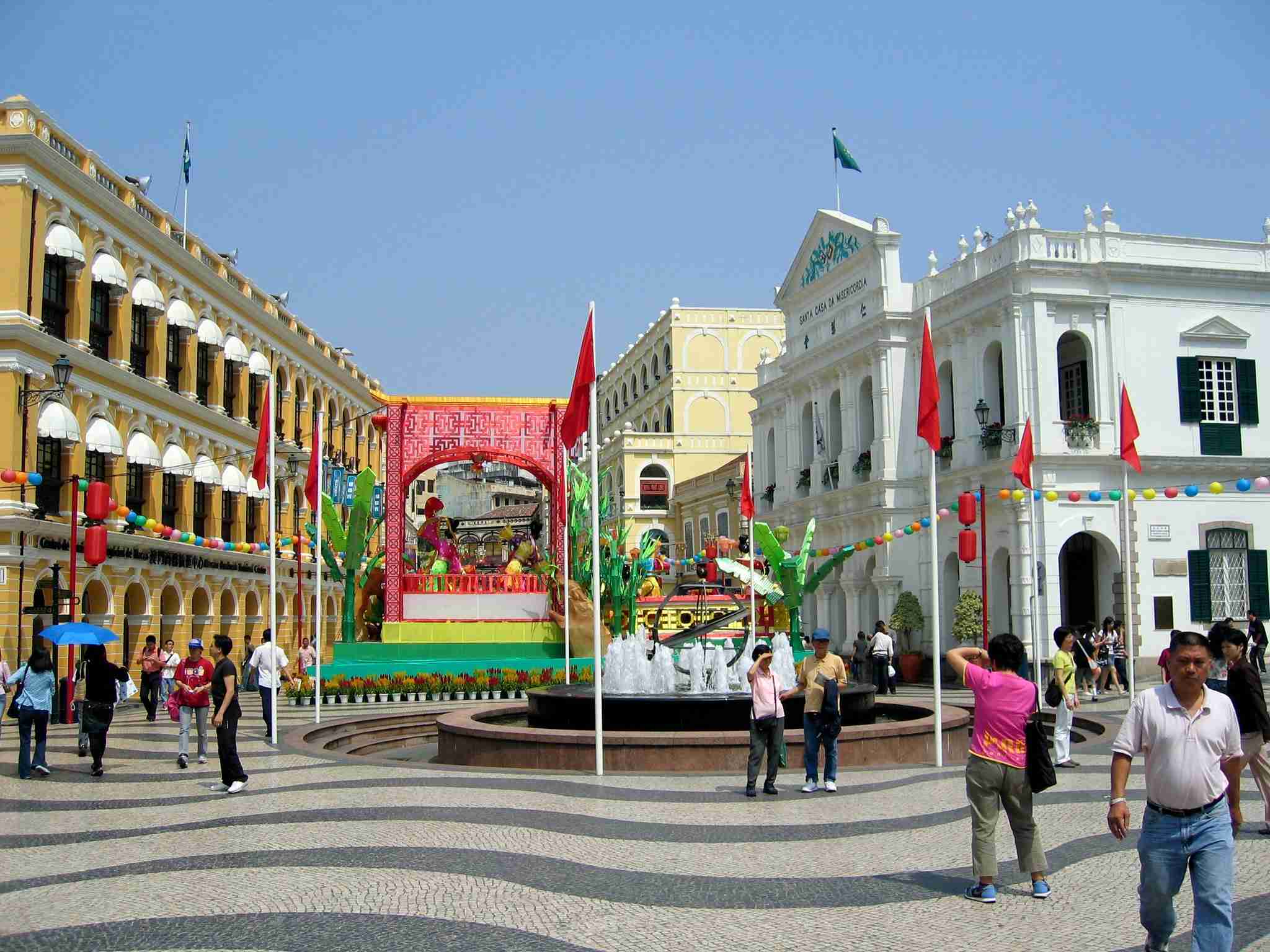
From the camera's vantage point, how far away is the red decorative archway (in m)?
31.2

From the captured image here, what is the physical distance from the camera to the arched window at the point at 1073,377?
3222cm

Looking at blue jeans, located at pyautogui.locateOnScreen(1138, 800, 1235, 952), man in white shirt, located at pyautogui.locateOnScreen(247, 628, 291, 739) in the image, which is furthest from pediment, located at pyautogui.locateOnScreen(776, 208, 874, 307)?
blue jeans, located at pyautogui.locateOnScreen(1138, 800, 1235, 952)

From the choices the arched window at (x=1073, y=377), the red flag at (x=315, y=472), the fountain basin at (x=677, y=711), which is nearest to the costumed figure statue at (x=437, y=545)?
the red flag at (x=315, y=472)

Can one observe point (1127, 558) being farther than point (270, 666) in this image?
Yes

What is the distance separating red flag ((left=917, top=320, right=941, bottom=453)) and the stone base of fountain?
3.75 metres

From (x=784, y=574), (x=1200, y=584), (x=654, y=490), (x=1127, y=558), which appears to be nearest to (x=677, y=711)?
(x=1127, y=558)

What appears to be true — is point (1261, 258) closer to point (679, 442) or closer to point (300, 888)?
point (300, 888)

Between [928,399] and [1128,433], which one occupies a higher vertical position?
[1128,433]

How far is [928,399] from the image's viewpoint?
55.3ft

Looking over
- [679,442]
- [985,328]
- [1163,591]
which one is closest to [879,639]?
[1163,591]

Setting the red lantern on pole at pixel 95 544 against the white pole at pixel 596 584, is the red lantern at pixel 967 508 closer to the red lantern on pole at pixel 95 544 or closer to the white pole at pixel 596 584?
the white pole at pixel 596 584

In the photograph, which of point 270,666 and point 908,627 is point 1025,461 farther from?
point 270,666

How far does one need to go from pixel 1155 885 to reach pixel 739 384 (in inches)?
2458

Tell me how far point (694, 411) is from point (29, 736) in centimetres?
5412
